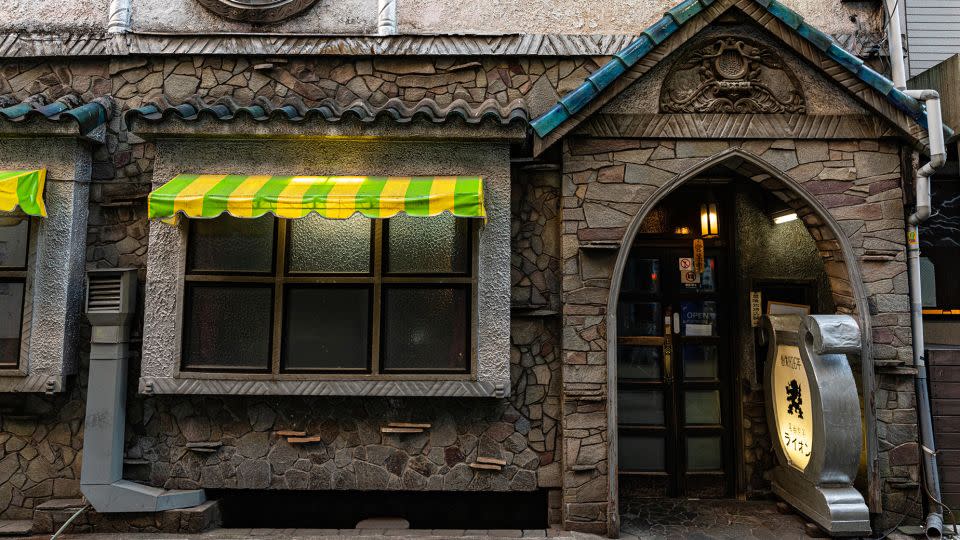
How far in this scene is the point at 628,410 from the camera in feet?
24.5

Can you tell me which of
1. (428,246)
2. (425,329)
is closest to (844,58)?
(428,246)

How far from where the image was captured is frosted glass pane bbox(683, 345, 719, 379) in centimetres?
748

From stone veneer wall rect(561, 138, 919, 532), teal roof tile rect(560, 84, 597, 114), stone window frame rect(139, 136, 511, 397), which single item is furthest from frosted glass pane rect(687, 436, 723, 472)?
teal roof tile rect(560, 84, 597, 114)

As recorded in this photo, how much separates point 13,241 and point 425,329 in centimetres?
472

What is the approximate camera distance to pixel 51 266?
6.05m

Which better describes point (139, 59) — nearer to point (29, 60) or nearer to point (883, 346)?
point (29, 60)

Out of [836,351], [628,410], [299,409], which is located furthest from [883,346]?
[299,409]

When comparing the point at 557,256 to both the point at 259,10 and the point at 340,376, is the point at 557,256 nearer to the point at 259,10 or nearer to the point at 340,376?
the point at 340,376

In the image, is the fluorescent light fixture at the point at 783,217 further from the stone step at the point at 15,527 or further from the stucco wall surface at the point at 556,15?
the stone step at the point at 15,527

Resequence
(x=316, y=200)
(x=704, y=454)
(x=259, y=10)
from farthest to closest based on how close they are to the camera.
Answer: (x=704, y=454) → (x=259, y=10) → (x=316, y=200)

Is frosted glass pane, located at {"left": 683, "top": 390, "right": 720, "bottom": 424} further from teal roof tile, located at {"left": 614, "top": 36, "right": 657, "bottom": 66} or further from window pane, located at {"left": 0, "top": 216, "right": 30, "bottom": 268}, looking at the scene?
window pane, located at {"left": 0, "top": 216, "right": 30, "bottom": 268}

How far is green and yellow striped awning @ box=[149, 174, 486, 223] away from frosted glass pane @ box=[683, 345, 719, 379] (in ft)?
12.8

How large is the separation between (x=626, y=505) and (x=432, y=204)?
14.6ft

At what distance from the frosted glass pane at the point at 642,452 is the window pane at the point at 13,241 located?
24.6ft
